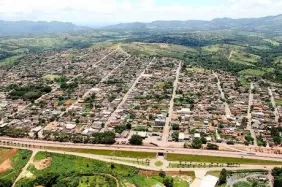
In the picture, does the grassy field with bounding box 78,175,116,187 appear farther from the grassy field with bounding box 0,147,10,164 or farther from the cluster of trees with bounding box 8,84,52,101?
the cluster of trees with bounding box 8,84,52,101

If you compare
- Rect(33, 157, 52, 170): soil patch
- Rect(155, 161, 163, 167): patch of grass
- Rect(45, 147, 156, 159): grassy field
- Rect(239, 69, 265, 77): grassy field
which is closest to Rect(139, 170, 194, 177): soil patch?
Rect(155, 161, 163, 167): patch of grass

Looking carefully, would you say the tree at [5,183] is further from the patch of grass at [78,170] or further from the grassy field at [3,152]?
the grassy field at [3,152]

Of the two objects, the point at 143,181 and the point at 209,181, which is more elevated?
the point at 209,181

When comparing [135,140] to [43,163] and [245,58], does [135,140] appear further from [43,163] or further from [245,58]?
[245,58]

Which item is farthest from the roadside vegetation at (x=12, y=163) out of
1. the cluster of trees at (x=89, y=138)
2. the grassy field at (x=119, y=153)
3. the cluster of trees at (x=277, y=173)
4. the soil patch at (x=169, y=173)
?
the cluster of trees at (x=277, y=173)

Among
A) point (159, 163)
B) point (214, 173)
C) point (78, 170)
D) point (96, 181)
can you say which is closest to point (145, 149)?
point (159, 163)

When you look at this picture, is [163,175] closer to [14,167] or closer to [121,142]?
[121,142]

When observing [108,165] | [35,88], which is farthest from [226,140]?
[35,88]
